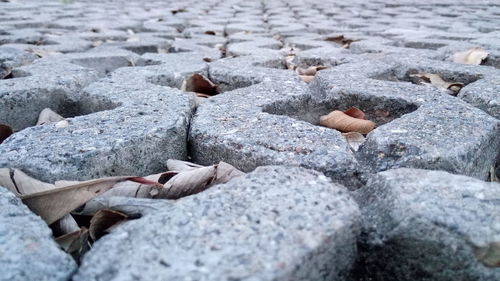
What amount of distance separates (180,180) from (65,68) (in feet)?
3.14

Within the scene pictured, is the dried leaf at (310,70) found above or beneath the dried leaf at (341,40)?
above

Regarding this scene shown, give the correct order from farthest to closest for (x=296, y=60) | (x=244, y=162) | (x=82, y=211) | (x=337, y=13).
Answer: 1. (x=337, y=13)
2. (x=296, y=60)
3. (x=244, y=162)
4. (x=82, y=211)

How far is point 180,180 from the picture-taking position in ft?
2.69

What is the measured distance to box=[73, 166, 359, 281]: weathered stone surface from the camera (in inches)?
21.2

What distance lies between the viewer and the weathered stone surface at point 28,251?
0.55 metres

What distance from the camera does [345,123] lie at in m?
1.14

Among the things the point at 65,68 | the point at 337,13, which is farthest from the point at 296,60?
the point at 337,13

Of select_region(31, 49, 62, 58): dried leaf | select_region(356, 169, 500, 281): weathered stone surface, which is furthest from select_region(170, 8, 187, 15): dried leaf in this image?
select_region(356, 169, 500, 281): weathered stone surface

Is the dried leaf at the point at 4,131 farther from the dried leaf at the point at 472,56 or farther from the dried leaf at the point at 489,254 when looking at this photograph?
the dried leaf at the point at 472,56

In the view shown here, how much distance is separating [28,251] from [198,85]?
3.17 feet

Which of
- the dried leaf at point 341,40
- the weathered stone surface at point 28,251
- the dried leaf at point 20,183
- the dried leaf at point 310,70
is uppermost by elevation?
the weathered stone surface at point 28,251

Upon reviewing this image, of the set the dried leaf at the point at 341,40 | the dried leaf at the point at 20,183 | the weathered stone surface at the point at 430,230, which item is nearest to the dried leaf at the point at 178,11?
the dried leaf at the point at 341,40

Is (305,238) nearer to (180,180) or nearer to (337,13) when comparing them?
(180,180)

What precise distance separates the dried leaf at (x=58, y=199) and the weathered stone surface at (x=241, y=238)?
192 mm
